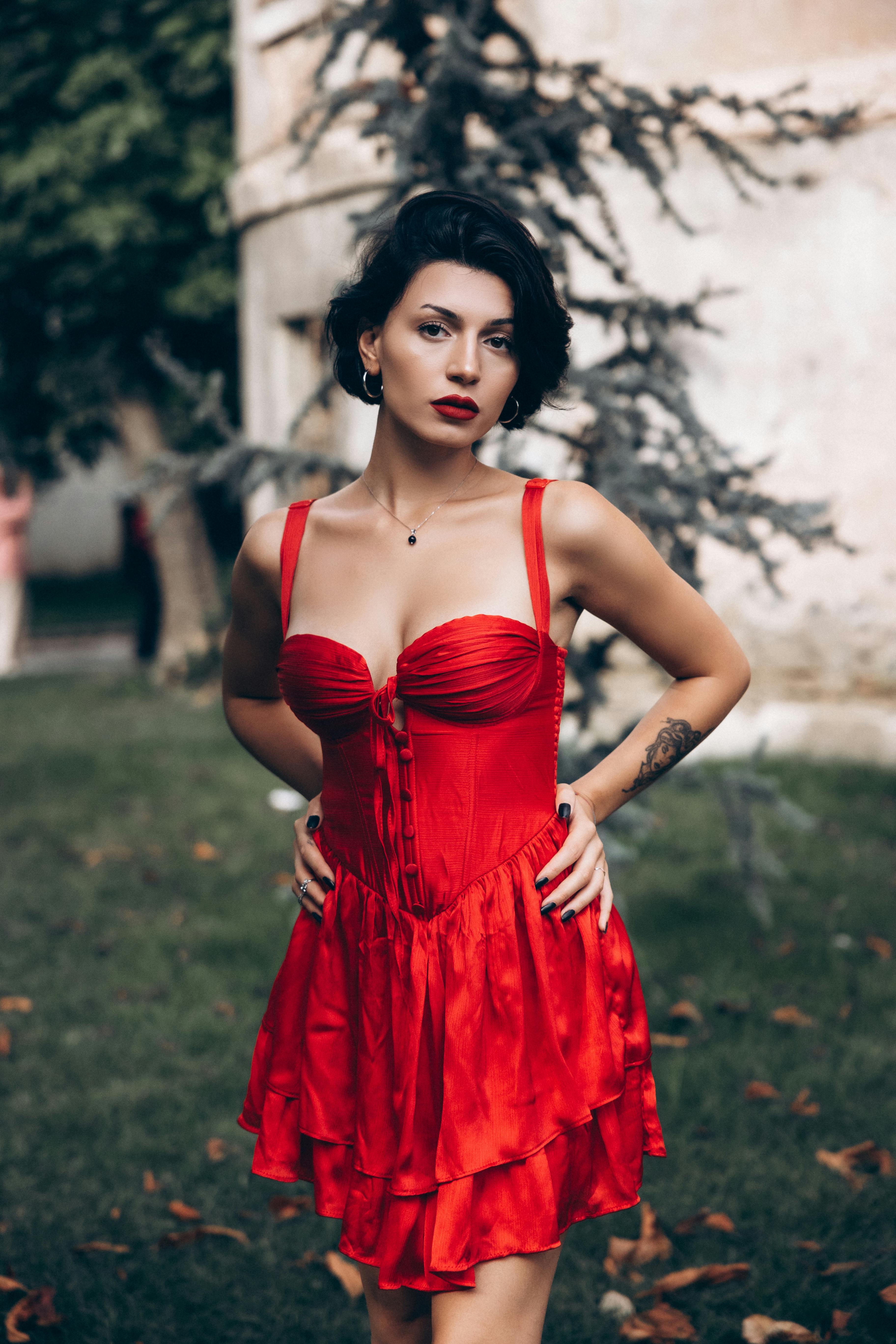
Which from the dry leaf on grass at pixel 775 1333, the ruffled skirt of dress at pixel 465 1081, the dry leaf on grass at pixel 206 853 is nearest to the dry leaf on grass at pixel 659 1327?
the dry leaf on grass at pixel 775 1333

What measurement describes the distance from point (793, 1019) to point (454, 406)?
11.5 ft

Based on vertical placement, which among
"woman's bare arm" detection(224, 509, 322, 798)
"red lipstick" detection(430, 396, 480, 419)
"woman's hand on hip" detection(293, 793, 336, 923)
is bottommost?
"woman's hand on hip" detection(293, 793, 336, 923)

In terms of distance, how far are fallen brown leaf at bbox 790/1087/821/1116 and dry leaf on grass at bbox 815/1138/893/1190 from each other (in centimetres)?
22

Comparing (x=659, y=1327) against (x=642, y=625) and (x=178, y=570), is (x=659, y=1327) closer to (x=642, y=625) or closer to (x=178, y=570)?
(x=642, y=625)

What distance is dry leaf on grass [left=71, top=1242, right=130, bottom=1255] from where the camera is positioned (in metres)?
3.45

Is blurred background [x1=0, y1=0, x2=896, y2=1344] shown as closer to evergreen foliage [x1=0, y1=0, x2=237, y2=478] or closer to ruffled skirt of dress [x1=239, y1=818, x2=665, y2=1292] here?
evergreen foliage [x1=0, y1=0, x2=237, y2=478]

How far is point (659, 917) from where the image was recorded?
233 inches

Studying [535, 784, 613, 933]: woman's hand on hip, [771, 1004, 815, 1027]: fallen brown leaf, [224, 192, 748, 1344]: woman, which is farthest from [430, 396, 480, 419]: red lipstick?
[771, 1004, 815, 1027]: fallen brown leaf

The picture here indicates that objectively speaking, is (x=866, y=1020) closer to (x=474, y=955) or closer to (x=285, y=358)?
(x=474, y=955)

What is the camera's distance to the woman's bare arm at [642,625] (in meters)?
2.10

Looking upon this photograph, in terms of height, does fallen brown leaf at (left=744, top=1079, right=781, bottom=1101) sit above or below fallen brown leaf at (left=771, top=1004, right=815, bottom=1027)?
below

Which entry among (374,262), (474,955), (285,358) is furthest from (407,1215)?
(285,358)

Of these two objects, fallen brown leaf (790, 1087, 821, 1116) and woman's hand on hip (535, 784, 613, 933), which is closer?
woman's hand on hip (535, 784, 613, 933)

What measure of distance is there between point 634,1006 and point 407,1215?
1.65 ft
